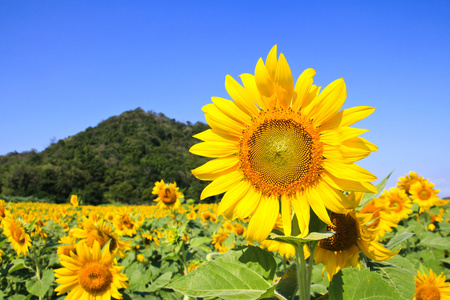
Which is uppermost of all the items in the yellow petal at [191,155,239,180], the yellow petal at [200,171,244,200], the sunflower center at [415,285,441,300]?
the yellow petal at [191,155,239,180]

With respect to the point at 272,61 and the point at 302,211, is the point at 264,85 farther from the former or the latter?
the point at 302,211

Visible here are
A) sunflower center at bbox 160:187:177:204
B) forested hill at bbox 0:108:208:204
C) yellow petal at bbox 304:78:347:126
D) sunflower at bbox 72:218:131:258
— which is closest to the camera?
yellow petal at bbox 304:78:347:126

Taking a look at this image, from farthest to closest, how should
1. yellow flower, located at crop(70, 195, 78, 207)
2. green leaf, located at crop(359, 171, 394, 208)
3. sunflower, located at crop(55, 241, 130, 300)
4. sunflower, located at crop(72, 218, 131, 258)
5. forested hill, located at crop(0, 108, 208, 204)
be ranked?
forested hill, located at crop(0, 108, 208, 204)
yellow flower, located at crop(70, 195, 78, 207)
sunflower, located at crop(72, 218, 131, 258)
sunflower, located at crop(55, 241, 130, 300)
green leaf, located at crop(359, 171, 394, 208)

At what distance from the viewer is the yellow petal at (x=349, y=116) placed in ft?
3.79

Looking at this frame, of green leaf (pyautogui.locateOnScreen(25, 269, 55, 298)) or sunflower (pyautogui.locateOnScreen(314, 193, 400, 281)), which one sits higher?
sunflower (pyautogui.locateOnScreen(314, 193, 400, 281))

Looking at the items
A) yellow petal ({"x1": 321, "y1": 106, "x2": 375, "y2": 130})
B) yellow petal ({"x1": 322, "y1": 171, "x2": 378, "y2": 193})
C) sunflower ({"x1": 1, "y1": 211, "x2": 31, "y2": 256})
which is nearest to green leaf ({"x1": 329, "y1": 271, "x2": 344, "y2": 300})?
yellow petal ({"x1": 322, "y1": 171, "x2": 378, "y2": 193})

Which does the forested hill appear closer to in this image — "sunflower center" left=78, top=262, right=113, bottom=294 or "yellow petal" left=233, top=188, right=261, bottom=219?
"sunflower center" left=78, top=262, right=113, bottom=294

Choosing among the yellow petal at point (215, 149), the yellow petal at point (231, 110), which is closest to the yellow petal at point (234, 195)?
the yellow petal at point (215, 149)

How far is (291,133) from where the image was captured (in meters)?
1.29

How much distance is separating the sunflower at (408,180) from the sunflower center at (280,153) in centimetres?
559

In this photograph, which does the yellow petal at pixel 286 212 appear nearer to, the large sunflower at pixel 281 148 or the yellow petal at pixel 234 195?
the large sunflower at pixel 281 148

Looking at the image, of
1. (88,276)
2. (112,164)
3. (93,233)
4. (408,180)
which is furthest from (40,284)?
(112,164)

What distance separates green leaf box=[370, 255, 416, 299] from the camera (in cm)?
135

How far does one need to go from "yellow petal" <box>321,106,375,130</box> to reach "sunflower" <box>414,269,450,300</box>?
1.81 m
